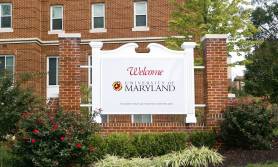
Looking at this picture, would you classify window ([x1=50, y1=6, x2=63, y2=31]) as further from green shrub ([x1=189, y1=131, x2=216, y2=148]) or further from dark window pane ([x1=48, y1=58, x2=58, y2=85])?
green shrub ([x1=189, y1=131, x2=216, y2=148])

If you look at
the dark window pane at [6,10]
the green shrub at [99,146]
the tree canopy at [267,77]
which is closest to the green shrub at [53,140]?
the green shrub at [99,146]

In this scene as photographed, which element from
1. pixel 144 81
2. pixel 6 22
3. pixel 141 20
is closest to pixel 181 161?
pixel 144 81

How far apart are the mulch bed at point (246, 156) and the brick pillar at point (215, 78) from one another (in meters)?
1.31

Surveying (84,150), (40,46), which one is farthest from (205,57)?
(40,46)

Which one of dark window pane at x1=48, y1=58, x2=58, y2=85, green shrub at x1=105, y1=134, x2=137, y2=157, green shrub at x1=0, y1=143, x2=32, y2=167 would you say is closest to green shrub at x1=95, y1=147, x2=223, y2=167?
green shrub at x1=105, y1=134, x2=137, y2=157

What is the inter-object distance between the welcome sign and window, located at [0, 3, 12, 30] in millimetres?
23167

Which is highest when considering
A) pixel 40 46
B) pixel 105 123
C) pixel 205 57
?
pixel 40 46

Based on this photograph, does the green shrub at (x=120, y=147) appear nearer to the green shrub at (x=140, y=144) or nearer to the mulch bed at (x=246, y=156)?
the green shrub at (x=140, y=144)

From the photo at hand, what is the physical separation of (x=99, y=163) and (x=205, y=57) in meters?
4.29

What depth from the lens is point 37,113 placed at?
11766 millimetres

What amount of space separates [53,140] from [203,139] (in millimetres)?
3866

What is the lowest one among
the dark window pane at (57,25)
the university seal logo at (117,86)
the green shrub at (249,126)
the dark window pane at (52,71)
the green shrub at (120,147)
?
the green shrub at (120,147)

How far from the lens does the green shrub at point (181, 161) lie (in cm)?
1099

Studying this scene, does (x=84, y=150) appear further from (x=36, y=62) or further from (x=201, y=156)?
(x=36, y=62)
